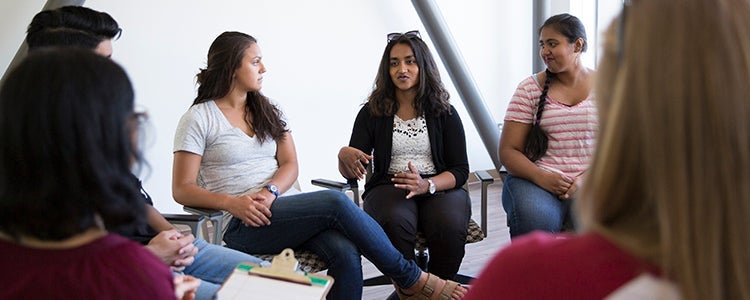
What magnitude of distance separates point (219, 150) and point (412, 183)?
829 millimetres

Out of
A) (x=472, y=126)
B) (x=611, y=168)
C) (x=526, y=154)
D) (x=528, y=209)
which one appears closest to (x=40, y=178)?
(x=611, y=168)

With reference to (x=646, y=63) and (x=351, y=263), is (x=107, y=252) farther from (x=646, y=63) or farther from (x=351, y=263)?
(x=351, y=263)

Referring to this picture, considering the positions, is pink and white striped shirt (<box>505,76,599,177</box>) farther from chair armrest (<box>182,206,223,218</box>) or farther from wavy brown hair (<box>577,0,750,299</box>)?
wavy brown hair (<box>577,0,750,299</box>)

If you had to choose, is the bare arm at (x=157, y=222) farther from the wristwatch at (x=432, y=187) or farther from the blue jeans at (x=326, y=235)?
the wristwatch at (x=432, y=187)

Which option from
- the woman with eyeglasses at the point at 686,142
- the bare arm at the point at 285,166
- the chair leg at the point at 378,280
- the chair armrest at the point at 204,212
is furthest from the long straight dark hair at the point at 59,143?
the chair leg at the point at 378,280

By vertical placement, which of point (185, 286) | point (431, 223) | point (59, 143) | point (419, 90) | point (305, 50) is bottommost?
point (431, 223)

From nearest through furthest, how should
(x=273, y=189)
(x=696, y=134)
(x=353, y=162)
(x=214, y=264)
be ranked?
(x=696, y=134) → (x=214, y=264) → (x=273, y=189) → (x=353, y=162)

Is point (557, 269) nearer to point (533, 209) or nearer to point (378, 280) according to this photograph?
point (533, 209)

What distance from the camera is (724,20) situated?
754 mm

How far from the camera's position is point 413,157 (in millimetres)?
3193

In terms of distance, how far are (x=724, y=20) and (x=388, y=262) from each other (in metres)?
2.10

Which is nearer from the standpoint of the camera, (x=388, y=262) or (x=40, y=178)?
(x=40, y=178)

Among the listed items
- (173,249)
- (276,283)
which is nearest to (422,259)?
(173,249)

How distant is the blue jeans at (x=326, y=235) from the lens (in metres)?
2.64
